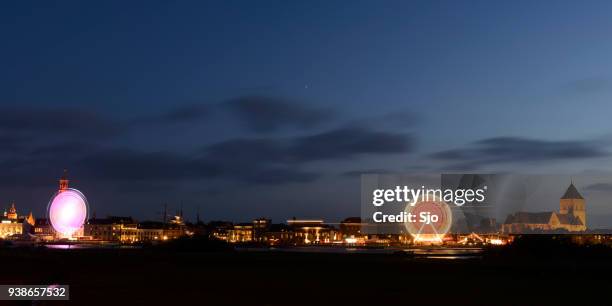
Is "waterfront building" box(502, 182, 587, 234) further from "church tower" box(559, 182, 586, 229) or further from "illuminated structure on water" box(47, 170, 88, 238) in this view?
→ "illuminated structure on water" box(47, 170, 88, 238)

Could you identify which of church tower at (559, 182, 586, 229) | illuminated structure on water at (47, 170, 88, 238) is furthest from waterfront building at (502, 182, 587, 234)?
illuminated structure on water at (47, 170, 88, 238)

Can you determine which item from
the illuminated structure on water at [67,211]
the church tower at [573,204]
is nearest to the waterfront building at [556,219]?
the church tower at [573,204]

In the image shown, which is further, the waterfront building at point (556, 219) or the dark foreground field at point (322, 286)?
the waterfront building at point (556, 219)

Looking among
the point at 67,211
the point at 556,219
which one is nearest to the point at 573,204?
the point at 556,219

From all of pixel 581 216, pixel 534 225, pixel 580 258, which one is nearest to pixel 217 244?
pixel 580 258

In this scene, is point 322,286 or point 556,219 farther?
point 556,219

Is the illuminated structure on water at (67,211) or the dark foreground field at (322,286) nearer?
the dark foreground field at (322,286)

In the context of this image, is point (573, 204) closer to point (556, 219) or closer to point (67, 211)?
point (556, 219)

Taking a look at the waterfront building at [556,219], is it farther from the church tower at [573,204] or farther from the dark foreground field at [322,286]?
the dark foreground field at [322,286]

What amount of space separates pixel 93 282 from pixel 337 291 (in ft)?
35.9

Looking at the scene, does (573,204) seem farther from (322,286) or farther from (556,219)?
(322,286)

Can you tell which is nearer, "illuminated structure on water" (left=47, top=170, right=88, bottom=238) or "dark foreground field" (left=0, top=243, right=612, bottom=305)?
"dark foreground field" (left=0, top=243, right=612, bottom=305)

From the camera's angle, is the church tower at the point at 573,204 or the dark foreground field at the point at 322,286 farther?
the church tower at the point at 573,204

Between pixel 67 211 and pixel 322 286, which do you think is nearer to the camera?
pixel 322 286
